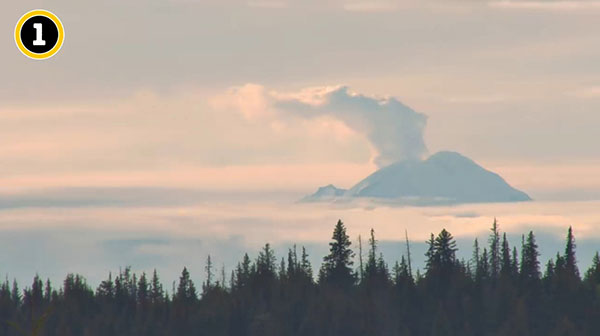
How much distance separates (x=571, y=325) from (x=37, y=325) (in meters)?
183

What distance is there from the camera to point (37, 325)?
75.1 ft

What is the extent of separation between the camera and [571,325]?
653ft

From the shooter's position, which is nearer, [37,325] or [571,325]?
[37,325]
